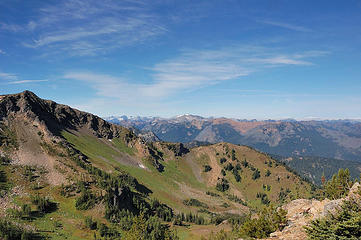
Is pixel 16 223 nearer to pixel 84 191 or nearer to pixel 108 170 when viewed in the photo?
pixel 84 191

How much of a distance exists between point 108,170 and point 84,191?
65258 millimetres

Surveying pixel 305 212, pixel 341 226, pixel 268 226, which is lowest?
pixel 268 226

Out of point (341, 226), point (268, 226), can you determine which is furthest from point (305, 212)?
point (341, 226)

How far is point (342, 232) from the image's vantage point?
106 ft

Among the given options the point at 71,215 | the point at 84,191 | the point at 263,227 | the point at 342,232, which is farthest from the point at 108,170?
the point at 342,232

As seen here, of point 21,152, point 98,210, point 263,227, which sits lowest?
point 98,210

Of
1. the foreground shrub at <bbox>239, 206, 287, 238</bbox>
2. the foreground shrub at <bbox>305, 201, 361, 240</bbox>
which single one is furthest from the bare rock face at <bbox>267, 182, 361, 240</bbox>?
the foreground shrub at <bbox>239, 206, 287, 238</bbox>

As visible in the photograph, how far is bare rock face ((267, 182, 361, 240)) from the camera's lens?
4403 cm

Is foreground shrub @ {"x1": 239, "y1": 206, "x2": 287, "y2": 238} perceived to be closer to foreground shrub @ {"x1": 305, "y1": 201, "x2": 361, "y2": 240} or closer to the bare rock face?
the bare rock face

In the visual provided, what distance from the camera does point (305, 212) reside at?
6284 cm

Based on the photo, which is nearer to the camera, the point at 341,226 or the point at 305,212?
the point at 341,226

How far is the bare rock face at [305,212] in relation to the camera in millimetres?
44031

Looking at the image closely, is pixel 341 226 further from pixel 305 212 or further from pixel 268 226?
pixel 305 212

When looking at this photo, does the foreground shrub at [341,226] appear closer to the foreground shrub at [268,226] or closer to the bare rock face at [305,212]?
the bare rock face at [305,212]
